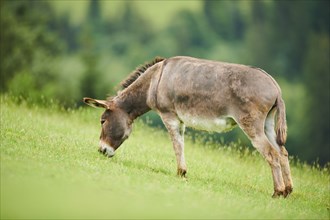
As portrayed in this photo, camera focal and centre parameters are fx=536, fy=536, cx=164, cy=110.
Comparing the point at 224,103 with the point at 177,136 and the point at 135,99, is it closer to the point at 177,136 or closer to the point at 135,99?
the point at 177,136

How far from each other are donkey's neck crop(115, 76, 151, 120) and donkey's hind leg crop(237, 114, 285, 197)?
2.34m

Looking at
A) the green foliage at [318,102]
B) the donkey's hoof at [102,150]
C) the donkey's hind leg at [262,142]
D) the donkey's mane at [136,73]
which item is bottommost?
the green foliage at [318,102]

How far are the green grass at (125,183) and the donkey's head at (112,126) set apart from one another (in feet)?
0.80

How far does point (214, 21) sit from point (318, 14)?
94.0 feet

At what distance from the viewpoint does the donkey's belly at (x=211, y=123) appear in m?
9.00

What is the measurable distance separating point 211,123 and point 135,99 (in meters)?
1.91

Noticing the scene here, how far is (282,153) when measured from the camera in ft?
29.1

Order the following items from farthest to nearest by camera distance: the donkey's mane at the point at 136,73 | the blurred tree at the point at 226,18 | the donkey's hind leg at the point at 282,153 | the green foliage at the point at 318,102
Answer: the blurred tree at the point at 226,18 < the green foliage at the point at 318,102 < the donkey's mane at the point at 136,73 < the donkey's hind leg at the point at 282,153

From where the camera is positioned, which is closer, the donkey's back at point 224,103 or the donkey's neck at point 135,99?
the donkey's back at point 224,103

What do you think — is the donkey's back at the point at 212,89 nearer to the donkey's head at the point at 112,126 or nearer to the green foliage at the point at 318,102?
the donkey's head at the point at 112,126

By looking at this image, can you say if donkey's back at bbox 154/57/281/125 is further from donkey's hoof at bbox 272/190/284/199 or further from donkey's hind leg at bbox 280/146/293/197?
donkey's hoof at bbox 272/190/284/199

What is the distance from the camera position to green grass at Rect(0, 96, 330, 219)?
657 cm

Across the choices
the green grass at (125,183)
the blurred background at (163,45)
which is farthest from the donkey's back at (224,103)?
the blurred background at (163,45)

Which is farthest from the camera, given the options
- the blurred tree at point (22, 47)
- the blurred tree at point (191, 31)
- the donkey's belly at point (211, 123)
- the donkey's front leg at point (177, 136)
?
the blurred tree at point (191, 31)
